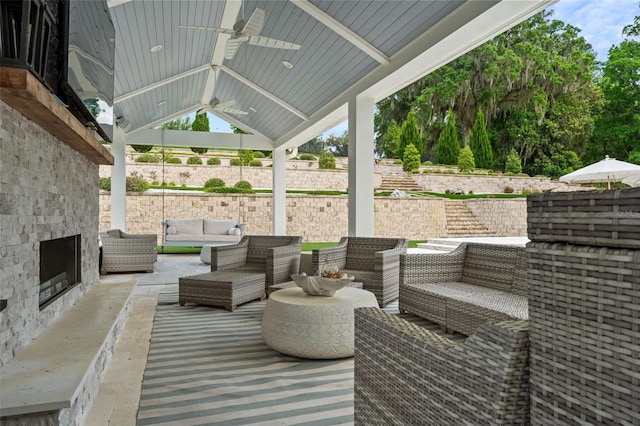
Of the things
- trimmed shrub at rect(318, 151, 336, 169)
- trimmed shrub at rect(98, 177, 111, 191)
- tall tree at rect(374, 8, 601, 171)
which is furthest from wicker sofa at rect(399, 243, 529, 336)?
tall tree at rect(374, 8, 601, 171)

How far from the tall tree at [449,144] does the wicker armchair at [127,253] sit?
14.7 meters

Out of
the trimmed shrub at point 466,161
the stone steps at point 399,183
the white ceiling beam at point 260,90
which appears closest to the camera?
the white ceiling beam at point 260,90

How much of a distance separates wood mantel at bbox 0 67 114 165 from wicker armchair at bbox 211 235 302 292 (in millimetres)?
2325

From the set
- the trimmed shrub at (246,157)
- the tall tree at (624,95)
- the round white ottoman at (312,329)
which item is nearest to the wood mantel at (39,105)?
the round white ottoman at (312,329)

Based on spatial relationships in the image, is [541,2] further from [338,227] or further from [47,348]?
[338,227]

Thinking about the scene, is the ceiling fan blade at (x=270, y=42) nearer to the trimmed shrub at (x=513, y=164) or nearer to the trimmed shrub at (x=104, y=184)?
the trimmed shrub at (x=104, y=184)

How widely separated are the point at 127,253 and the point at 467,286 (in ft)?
17.6

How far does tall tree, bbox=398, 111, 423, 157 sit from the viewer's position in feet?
62.9

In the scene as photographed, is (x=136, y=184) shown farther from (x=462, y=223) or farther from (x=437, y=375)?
(x=437, y=375)

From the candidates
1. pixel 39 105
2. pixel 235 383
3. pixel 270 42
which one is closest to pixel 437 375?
pixel 235 383

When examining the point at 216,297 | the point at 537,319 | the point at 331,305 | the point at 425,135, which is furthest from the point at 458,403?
the point at 425,135

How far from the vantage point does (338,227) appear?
13.3 m

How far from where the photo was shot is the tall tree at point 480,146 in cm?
1855

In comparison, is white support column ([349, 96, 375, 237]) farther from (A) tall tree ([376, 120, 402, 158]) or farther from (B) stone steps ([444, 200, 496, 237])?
(A) tall tree ([376, 120, 402, 158])
